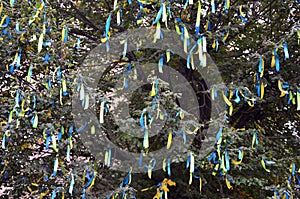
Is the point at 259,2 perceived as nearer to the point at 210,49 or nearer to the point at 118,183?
the point at 210,49

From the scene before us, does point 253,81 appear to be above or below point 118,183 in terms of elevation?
above

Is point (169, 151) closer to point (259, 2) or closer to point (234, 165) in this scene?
point (234, 165)

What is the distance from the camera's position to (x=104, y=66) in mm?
3039

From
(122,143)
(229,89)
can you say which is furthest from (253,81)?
(122,143)

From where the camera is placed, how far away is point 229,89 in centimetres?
257

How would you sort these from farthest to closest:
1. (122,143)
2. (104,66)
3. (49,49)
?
(104,66) < (122,143) < (49,49)

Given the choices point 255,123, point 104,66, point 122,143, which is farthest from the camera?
point 255,123

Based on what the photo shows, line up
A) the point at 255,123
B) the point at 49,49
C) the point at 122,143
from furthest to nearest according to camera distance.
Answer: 1. the point at 255,123
2. the point at 122,143
3. the point at 49,49

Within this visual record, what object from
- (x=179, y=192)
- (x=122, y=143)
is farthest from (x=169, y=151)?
(x=179, y=192)

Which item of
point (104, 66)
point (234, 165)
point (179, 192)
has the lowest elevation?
point (179, 192)

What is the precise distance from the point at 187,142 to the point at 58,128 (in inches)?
36.2

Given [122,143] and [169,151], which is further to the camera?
[122,143]

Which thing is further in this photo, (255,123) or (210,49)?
(255,123)

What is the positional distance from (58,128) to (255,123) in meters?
1.91
